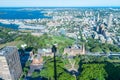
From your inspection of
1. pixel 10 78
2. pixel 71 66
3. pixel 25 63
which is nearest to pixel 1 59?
pixel 10 78

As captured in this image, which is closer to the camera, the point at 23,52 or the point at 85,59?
the point at 85,59

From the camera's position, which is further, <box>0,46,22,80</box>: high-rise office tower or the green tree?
the green tree

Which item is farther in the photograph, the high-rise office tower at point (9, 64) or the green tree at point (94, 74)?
the green tree at point (94, 74)

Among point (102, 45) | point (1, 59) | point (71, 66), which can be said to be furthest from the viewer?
point (102, 45)

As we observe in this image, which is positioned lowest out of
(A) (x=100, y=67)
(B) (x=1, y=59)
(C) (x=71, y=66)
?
(C) (x=71, y=66)

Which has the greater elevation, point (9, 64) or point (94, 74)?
point (9, 64)

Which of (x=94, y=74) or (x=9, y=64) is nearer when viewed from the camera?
(x=9, y=64)

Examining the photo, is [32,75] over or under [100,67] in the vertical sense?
under

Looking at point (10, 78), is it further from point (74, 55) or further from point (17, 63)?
point (74, 55)
